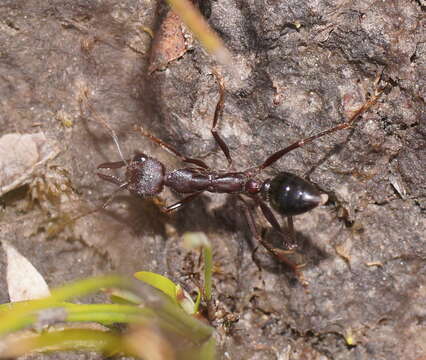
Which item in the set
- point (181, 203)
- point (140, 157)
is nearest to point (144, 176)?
point (140, 157)

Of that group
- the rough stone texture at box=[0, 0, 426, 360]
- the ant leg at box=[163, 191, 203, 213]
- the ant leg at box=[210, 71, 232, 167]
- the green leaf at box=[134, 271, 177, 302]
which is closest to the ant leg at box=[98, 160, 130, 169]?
the rough stone texture at box=[0, 0, 426, 360]

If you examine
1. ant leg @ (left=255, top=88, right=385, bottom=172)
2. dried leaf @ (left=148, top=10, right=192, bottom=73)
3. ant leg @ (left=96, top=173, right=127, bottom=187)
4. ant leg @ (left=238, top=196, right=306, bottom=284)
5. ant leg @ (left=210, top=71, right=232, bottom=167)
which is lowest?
ant leg @ (left=238, top=196, right=306, bottom=284)

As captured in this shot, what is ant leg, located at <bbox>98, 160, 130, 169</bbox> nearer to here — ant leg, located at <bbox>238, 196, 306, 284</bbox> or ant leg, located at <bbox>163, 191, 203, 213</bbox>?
ant leg, located at <bbox>163, 191, 203, 213</bbox>

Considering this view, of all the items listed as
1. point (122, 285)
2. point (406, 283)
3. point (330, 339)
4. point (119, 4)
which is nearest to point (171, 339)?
point (122, 285)

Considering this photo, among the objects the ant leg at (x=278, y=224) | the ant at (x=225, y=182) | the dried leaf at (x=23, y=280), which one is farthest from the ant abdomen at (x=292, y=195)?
the dried leaf at (x=23, y=280)

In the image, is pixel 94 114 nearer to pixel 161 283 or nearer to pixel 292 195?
pixel 161 283

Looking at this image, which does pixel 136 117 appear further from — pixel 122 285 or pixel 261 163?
pixel 122 285
